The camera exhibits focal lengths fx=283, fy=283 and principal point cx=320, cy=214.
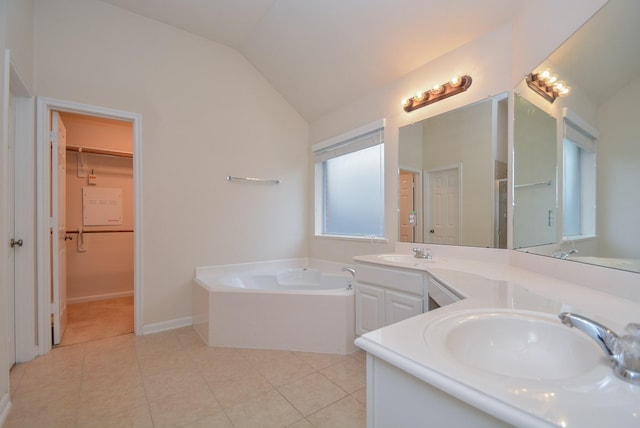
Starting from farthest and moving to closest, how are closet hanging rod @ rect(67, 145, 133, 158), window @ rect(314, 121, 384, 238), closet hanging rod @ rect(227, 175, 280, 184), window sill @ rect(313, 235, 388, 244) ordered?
closet hanging rod @ rect(67, 145, 133, 158), closet hanging rod @ rect(227, 175, 280, 184), window @ rect(314, 121, 384, 238), window sill @ rect(313, 235, 388, 244)

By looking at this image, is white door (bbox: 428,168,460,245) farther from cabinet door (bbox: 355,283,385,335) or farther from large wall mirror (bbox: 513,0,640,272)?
cabinet door (bbox: 355,283,385,335)

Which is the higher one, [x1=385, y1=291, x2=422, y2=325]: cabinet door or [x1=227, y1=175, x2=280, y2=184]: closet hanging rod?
[x1=227, y1=175, x2=280, y2=184]: closet hanging rod

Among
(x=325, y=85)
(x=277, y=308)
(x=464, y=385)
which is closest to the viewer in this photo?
(x=464, y=385)

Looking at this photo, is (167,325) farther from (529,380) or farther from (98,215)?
(529,380)

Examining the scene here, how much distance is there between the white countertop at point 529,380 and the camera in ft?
1.43

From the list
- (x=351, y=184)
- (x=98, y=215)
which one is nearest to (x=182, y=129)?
(x=351, y=184)

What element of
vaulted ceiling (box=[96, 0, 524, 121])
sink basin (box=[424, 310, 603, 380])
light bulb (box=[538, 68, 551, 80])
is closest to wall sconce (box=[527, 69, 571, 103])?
light bulb (box=[538, 68, 551, 80])

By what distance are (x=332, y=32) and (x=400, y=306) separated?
7.77 ft

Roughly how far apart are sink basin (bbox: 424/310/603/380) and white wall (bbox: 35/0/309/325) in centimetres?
271

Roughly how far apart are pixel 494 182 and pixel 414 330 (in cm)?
167

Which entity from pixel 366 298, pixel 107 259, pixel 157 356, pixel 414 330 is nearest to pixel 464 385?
pixel 414 330

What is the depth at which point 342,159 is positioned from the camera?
135 inches

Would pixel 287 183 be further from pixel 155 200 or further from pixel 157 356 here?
pixel 157 356

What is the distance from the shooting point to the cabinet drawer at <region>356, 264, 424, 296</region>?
1818 millimetres
